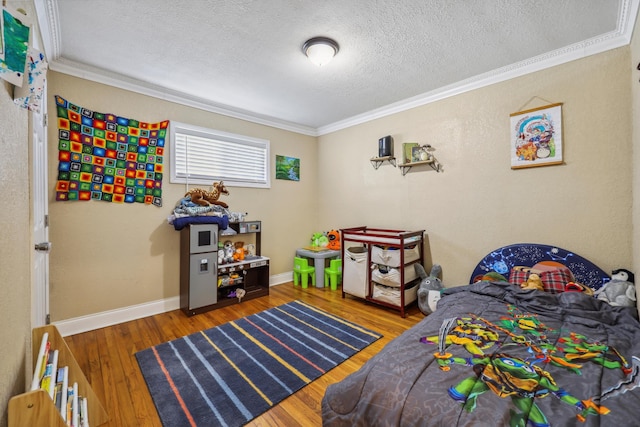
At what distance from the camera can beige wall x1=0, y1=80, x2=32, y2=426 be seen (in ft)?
2.96

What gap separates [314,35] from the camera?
2078mm

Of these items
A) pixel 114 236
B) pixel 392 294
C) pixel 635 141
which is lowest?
pixel 392 294

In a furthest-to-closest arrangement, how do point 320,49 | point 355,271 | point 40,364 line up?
1. point 355,271
2. point 320,49
3. point 40,364

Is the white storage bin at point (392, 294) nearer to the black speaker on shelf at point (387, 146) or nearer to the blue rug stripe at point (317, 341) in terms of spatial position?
the blue rug stripe at point (317, 341)

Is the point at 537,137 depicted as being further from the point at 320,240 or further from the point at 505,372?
the point at 320,240

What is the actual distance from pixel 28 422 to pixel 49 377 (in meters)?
0.35

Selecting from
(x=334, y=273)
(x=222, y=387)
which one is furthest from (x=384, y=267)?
(x=222, y=387)

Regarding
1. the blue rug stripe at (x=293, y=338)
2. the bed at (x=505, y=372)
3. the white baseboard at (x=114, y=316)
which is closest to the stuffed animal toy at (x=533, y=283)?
the bed at (x=505, y=372)

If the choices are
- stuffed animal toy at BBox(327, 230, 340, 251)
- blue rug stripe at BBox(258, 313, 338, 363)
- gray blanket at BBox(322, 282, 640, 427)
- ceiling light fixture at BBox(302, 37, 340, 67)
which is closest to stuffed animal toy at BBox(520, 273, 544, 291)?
gray blanket at BBox(322, 282, 640, 427)

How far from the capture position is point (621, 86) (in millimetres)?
2098

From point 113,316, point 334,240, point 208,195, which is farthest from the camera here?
point 334,240

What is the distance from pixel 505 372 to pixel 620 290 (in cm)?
165

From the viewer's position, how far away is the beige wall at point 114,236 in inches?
97.3

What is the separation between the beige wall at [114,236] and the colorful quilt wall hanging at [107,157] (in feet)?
0.24
